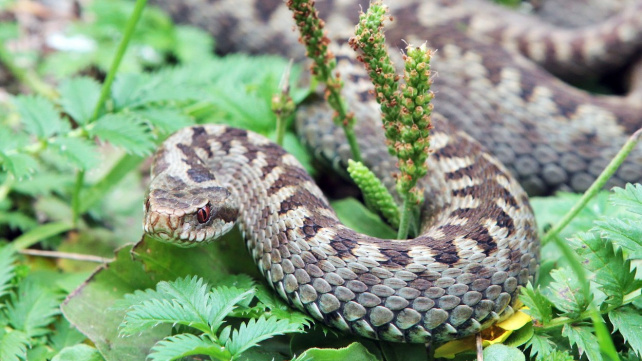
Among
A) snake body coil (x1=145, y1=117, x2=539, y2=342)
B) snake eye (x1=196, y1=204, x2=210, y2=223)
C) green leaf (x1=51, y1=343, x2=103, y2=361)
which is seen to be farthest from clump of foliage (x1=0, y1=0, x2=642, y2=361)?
snake eye (x1=196, y1=204, x2=210, y2=223)

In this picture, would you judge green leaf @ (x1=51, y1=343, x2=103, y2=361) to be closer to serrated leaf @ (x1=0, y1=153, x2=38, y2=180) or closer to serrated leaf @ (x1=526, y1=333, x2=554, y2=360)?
serrated leaf @ (x1=0, y1=153, x2=38, y2=180)

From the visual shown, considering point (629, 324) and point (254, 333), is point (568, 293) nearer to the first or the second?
point (629, 324)

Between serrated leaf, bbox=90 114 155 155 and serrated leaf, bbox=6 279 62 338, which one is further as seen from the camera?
serrated leaf, bbox=90 114 155 155

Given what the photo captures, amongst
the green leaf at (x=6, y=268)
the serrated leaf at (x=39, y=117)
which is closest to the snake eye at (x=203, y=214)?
the green leaf at (x=6, y=268)

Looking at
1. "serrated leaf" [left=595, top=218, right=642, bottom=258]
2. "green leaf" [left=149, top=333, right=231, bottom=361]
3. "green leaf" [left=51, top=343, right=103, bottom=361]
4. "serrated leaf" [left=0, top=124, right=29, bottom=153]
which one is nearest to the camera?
"green leaf" [left=149, top=333, right=231, bottom=361]

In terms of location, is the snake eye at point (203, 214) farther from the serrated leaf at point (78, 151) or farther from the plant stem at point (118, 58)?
the plant stem at point (118, 58)

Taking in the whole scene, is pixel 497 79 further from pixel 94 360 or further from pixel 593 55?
pixel 94 360

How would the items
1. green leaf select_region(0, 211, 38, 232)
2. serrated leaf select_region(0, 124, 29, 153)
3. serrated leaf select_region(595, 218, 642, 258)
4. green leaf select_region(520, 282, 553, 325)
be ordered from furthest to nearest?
green leaf select_region(0, 211, 38, 232) → serrated leaf select_region(0, 124, 29, 153) → green leaf select_region(520, 282, 553, 325) → serrated leaf select_region(595, 218, 642, 258)
